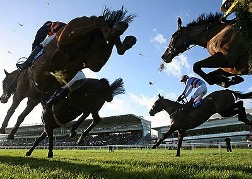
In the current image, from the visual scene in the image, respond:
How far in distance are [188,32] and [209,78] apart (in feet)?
4.46

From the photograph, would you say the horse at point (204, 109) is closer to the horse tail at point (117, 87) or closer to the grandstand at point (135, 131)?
the horse tail at point (117, 87)

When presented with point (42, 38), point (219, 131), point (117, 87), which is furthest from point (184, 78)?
point (219, 131)

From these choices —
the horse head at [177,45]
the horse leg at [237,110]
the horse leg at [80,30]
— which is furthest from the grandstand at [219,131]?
the horse leg at [80,30]

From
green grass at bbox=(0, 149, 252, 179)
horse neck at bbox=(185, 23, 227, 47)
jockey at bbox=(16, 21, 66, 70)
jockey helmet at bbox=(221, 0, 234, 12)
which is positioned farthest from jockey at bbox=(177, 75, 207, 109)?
jockey at bbox=(16, 21, 66, 70)

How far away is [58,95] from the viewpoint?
25.3 ft

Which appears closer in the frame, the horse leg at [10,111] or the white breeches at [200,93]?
the horse leg at [10,111]

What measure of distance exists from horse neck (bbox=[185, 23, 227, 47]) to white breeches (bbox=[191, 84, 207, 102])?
10.4ft

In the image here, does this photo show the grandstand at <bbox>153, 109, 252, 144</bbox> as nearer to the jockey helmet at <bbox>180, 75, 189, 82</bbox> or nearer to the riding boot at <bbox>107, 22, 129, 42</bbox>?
the jockey helmet at <bbox>180, 75, 189, 82</bbox>

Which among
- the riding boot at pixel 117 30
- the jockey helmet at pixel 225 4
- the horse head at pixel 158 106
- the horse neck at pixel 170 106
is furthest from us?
the horse head at pixel 158 106

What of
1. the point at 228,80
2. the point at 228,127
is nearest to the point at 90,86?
the point at 228,80

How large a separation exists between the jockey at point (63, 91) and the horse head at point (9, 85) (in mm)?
888

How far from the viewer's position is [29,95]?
7.23 meters

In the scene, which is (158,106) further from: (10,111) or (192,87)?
(10,111)

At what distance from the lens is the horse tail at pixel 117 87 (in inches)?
292
